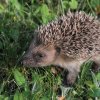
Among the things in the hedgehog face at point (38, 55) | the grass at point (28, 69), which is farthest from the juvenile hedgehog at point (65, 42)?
the grass at point (28, 69)

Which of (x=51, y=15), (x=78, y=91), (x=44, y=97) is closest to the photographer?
(x=44, y=97)

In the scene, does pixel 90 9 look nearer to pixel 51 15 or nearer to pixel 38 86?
pixel 51 15

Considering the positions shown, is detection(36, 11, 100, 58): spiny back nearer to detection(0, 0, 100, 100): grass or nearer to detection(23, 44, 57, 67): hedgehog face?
detection(23, 44, 57, 67): hedgehog face

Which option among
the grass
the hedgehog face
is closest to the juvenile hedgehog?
the hedgehog face

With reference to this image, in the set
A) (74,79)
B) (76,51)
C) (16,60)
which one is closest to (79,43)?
(76,51)

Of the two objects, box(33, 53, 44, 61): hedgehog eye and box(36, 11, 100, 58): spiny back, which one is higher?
box(36, 11, 100, 58): spiny back

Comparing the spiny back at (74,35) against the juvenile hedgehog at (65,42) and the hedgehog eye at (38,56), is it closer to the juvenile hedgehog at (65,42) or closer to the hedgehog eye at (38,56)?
the juvenile hedgehog at (65,42)
